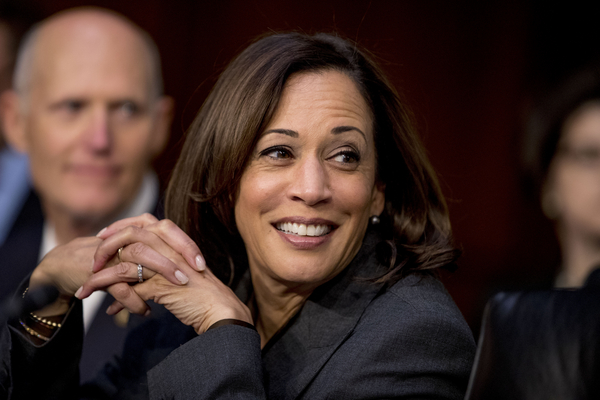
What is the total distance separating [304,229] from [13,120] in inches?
96.5

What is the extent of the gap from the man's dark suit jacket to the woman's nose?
75 centimetres

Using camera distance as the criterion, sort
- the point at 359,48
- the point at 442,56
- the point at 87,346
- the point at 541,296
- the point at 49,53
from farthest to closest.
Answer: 1. the point at 442,56
2. the point at 49,53
3. the point at 87,346
4. the point at 359,48
5. the point at 541,296

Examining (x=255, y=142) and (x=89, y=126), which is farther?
(x=89, y=126)

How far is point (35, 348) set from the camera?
1.70 m

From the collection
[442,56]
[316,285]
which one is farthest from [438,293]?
[442,56]

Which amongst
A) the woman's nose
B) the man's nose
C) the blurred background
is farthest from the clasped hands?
the blurred background

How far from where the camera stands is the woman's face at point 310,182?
162 centimetres

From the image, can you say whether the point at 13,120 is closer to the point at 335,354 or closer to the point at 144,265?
the point at 144,265

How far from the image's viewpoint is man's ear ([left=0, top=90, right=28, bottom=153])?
3368 millimetres

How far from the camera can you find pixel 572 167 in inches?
112

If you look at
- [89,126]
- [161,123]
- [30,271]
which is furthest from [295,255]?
[161,123]

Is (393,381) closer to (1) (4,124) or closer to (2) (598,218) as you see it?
(2) (598,218)

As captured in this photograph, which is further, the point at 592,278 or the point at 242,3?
the point at 242,3

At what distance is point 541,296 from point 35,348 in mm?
1350
